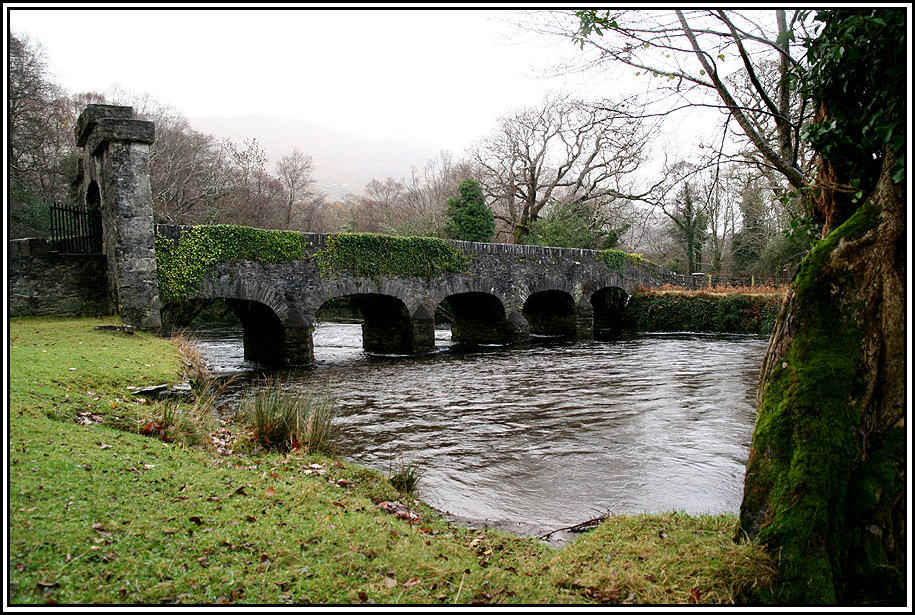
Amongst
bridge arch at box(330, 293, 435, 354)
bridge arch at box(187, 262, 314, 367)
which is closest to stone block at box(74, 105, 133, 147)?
bridge arch at box(187, 262, 314, 367)

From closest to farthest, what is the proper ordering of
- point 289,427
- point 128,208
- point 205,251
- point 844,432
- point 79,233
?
1. point 844,432
2. point 289,427
3. point 128,208
4. point 205,251
5. point 79,233

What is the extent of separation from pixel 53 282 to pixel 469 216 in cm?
1953

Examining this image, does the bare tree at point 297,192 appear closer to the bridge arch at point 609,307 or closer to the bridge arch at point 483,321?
the bridge arch at point 483,321

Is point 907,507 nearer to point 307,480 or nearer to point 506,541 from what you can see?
point 506,541

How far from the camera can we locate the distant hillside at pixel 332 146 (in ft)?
491

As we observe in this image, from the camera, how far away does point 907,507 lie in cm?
284

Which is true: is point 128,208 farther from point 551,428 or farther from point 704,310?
point 704,310

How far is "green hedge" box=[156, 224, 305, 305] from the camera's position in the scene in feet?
41.6

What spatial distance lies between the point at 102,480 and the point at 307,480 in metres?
1.48

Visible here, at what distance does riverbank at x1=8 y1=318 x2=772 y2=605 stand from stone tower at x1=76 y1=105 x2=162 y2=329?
293 inches

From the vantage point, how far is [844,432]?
306 cm

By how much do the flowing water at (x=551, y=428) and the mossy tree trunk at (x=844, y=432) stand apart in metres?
1.94

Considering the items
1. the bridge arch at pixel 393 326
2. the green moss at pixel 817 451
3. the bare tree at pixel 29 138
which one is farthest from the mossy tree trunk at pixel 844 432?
the bare tree at pixel 29 138

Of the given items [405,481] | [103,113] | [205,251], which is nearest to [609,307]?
[205,251]
